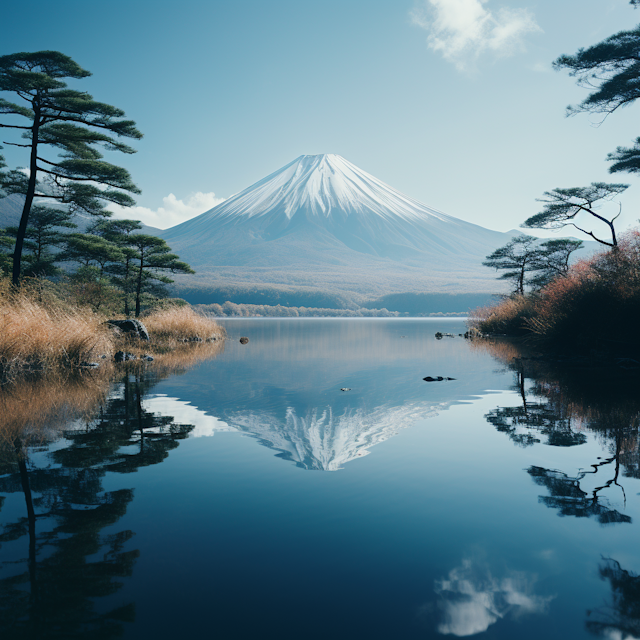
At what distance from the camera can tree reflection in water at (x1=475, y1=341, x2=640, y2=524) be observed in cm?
319

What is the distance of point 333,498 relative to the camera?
10.7ft

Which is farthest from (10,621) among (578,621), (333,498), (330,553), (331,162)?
(331,162)

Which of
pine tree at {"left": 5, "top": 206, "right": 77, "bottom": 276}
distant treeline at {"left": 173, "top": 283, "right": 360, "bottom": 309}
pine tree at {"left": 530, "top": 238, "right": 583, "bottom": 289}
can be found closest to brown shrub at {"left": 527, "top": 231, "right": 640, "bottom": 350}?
pine tree at {"left": 530, "top": 238, "right": 583, "bottom": 289}

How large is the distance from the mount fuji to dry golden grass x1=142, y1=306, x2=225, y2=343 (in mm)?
84968

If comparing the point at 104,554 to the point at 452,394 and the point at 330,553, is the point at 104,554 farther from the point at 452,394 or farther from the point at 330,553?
the point at 452,394

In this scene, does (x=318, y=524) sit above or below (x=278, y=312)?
below

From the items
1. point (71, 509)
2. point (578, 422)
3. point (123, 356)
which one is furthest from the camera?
point (123, 356)

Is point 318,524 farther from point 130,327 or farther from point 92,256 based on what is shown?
point 92,256

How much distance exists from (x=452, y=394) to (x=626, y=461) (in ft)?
13.4

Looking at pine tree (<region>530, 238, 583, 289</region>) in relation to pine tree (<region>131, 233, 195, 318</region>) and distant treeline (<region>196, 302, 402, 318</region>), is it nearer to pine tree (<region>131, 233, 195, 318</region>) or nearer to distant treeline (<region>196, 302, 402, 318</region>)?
pine tree (<region>131, 233, 195, 318</region>)

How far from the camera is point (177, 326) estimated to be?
67.2ft

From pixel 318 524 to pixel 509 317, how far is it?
23.3 m

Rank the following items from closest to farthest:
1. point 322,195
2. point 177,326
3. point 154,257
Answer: point 177,326, point 154,257, point 322,195

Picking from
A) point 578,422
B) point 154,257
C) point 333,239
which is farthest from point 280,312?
point 333,239
